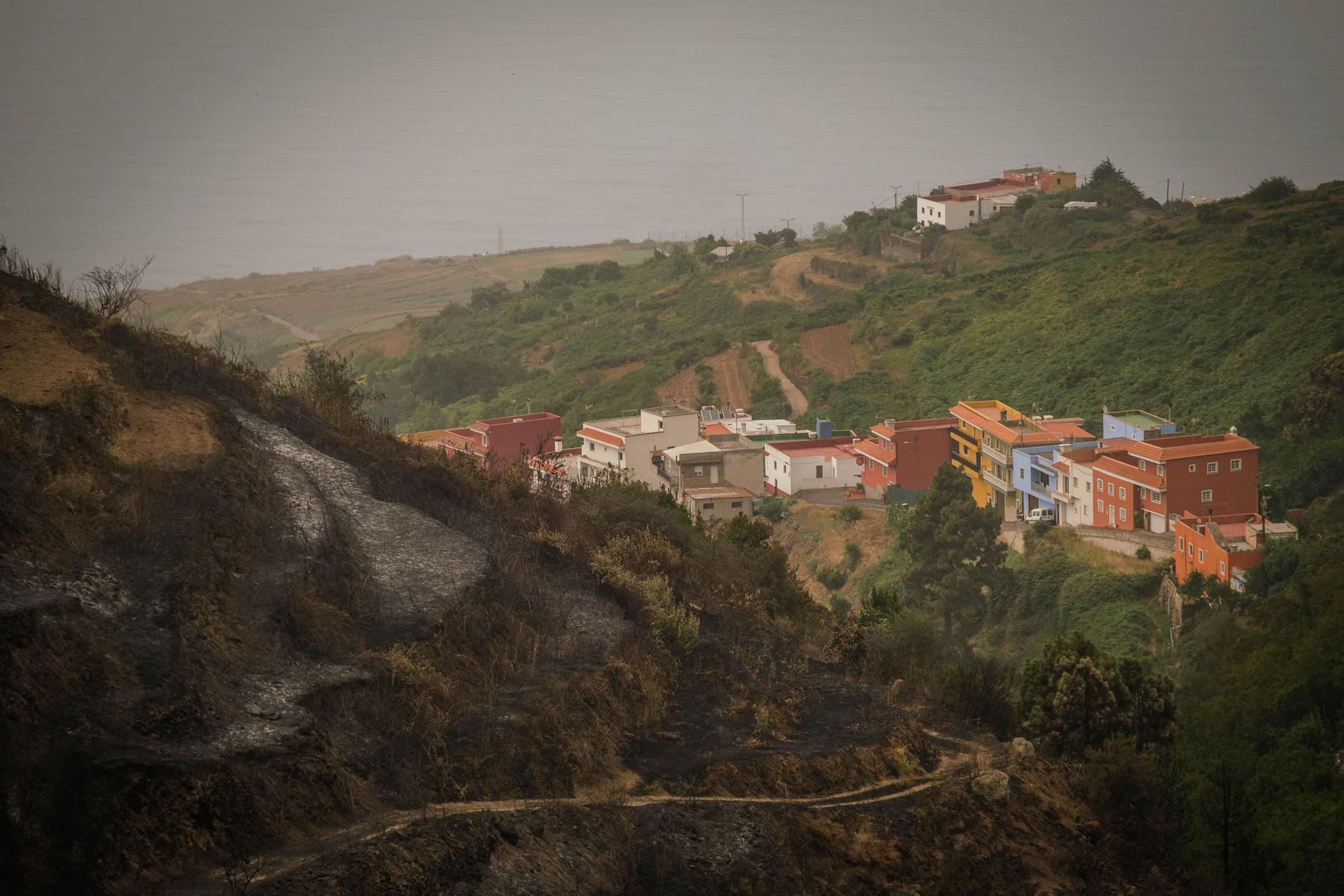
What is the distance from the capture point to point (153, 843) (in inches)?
223

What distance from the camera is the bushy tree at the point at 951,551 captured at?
26375 mm

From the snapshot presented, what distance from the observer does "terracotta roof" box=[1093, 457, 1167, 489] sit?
25.8m

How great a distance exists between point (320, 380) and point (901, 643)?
5.37 m

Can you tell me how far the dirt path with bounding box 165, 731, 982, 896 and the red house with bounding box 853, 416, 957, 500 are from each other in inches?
872

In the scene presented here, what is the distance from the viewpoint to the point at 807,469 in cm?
3206

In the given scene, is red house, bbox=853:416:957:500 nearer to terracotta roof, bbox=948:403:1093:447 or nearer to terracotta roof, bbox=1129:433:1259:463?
terracotta roof, bbox=948:403:1093:447

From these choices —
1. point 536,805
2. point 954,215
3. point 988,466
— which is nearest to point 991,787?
point 536,805

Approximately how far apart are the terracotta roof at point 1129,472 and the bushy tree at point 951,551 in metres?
2.20

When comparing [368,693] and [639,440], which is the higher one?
[639,440]

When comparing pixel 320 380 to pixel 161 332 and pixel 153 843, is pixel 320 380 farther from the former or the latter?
pixel 153 843

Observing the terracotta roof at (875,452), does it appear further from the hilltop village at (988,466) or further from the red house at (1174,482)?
the red house at (1174,482)

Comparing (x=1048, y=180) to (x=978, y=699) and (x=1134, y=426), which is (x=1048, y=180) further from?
(x=978, y=699)

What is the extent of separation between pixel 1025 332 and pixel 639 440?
50.9 feet

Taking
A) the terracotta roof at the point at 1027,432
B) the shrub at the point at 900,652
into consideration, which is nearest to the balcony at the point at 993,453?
the terracotta roof at the point at 1027,432
